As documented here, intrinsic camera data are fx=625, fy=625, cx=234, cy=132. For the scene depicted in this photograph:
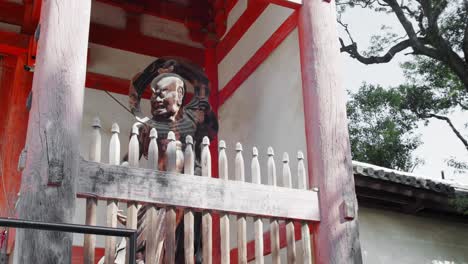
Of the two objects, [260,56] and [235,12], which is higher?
A: [235,12]

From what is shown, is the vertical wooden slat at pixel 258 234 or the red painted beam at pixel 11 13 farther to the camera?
the red painted beam at pixel 11 13

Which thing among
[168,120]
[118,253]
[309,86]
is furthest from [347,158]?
[118,253]

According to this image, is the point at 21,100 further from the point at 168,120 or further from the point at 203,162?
the point at 203,162

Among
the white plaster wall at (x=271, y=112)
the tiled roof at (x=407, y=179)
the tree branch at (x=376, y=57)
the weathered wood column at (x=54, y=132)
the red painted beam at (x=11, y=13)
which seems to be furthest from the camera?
the tree branch at (x=376, y=57)

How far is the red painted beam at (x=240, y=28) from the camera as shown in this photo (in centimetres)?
780

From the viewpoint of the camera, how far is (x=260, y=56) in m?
7.38

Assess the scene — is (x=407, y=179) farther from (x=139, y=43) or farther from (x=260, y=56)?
(x=139, y=43)

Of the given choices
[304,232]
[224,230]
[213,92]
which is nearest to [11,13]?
[213,92]

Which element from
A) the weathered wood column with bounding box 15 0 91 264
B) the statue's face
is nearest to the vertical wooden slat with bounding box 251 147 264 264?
the statue's face

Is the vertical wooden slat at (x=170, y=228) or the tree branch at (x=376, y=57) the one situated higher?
the tree branch at (x=376, y=57)

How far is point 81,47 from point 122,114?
3.59 meters

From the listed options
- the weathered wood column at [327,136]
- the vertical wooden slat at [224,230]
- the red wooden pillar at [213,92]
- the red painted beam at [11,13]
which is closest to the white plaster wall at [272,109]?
the red wooden pillar at [213,92]

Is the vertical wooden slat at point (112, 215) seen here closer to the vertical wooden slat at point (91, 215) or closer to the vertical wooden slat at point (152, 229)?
the vertical wooden slat at point (91, 215)

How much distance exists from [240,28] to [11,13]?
2960mm
